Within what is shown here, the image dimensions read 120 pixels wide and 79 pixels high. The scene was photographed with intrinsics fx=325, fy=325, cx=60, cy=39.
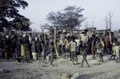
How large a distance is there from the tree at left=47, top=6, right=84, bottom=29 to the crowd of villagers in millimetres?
33138

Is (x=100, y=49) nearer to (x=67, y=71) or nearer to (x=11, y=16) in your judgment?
(x=67, y=71)

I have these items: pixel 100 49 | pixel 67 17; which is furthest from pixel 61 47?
pixel 67 17

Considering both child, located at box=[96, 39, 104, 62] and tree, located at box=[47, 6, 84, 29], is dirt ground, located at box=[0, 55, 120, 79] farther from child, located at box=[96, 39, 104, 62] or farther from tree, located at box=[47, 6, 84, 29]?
tree, located at box=[47, 6, 84, 29]

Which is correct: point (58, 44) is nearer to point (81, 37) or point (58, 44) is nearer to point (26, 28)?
point (81, 37)

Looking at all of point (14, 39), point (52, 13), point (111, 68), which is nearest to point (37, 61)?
point (14, 39)

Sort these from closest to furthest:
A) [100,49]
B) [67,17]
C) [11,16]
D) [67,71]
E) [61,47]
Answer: [67,71] → [100,49] → [61,47] → [11,16] → [67,17]

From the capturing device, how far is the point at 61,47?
2334 cm

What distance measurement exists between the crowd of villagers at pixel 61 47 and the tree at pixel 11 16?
7024 millimetres

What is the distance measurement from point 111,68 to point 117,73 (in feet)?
4.80

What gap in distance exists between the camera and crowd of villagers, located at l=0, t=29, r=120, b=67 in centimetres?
2031

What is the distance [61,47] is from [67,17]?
115 feet

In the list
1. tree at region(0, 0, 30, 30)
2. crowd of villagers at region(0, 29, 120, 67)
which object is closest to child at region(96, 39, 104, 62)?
crowd of villagers at region(0, 29, 120, 67)

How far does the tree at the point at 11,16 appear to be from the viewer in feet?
97.5

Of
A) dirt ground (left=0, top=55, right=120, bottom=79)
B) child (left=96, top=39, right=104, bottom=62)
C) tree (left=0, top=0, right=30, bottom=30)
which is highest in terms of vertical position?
tree (left=0, top=0, right=30, bottom=30)
